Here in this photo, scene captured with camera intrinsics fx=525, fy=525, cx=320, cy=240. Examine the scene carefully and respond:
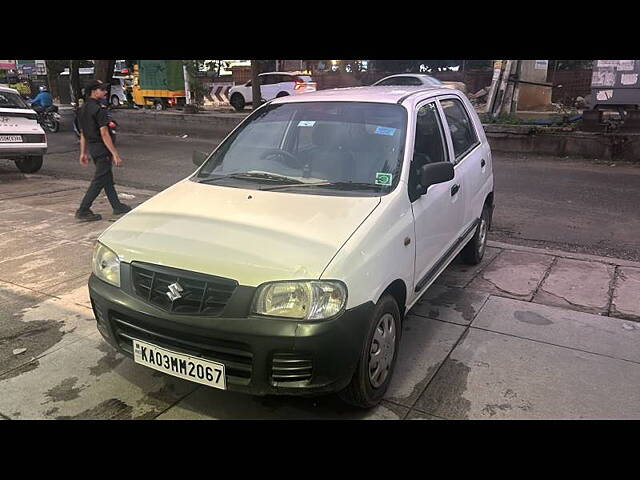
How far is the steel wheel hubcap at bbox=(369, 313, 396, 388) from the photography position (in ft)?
9.33

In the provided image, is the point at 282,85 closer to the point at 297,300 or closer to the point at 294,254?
the point at 294,254

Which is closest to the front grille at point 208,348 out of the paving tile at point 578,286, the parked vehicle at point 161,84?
the paving tile at point 578,286

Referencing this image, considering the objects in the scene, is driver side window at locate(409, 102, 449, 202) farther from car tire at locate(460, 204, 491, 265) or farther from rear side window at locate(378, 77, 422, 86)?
rear side window at locate(378, 77, 422, 86)

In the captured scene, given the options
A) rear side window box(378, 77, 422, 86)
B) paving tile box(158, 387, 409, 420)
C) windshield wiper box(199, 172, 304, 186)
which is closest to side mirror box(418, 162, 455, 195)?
windshield wiper box(199, 172, 304, 186)

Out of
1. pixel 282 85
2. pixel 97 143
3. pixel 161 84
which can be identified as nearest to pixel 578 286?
pixel 97 143

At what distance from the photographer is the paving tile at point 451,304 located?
4111 millimetres

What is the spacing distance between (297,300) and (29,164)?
1021cm

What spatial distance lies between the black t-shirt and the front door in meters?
4.40

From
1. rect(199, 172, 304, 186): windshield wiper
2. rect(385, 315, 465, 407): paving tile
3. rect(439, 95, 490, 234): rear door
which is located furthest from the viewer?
rect(439, 95, 490, 234): rear door

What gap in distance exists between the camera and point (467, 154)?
454cm

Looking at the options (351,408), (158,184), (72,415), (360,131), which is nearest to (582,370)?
(351,408)

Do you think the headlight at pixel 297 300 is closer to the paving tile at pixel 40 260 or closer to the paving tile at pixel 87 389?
the paving tile at pixel 87 389
